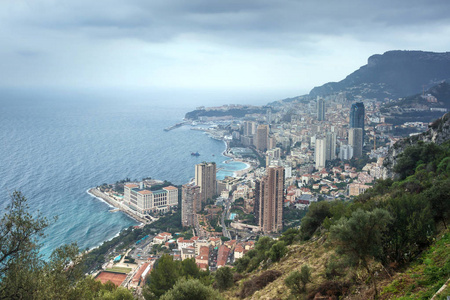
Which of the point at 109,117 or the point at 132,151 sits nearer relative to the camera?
the point at 132,151

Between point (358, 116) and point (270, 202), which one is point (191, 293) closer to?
point (270, 202)

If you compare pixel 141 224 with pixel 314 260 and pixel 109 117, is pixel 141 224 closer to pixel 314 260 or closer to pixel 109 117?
pixel 314 260

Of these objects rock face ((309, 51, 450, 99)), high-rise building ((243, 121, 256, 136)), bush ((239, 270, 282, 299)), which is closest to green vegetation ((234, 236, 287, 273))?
bush ((239, 270, 282, 299))

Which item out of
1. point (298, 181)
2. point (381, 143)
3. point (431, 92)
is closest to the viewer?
point (298, 181)

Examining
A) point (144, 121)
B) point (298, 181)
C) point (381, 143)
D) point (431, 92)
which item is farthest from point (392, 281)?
point (144, 121)

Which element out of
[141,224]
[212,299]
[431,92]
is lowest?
[141,224]

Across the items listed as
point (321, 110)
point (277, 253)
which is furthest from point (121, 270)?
point (321, 110)
